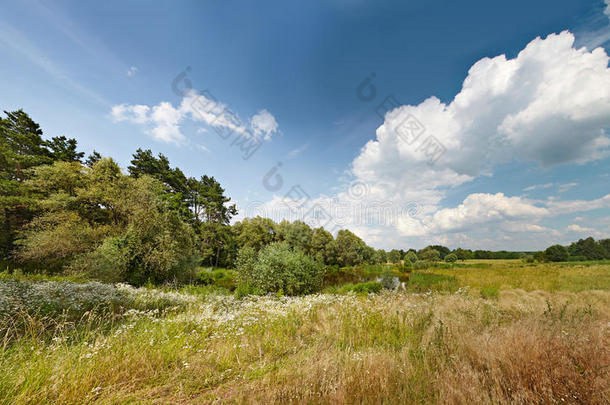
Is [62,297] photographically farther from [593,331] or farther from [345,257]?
[345,257]

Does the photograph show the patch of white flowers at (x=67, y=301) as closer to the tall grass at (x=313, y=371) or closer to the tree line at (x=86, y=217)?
the tall grass at (x=313, y=371)

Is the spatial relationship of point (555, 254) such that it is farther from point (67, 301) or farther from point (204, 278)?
point (67, 301)

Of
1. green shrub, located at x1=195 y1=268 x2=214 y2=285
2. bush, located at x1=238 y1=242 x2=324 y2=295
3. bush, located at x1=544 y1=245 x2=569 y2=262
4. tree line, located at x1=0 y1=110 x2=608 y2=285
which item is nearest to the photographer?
bush, located at x1=238 y1=242 x2=324 y2=295

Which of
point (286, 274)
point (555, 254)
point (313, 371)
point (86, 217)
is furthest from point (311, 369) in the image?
point (555, 254)

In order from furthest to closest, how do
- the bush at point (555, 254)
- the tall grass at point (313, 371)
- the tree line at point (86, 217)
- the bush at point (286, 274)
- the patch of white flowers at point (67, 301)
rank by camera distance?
the bush at point (555, 254)
the tree line at point (86, 217)
the bush at point (286, 274)
the patch of white flowers at point (67, 301)
the tall grass at point (313, 371)

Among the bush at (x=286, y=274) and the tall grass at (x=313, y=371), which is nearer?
the tall grass at (x=313, y=371)

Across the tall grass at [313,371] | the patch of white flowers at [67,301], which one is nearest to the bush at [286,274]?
the patch of white flowers at [67,301]

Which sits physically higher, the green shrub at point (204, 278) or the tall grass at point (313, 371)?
the tall grass at point (313, 371)

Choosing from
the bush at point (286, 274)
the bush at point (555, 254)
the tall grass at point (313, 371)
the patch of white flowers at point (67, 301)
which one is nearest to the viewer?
the tall grass at point (313, 371)

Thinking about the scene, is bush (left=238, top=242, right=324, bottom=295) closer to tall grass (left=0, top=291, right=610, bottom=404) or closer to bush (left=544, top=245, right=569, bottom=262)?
tall grass (left=0, top=291, right=610, bottom=404)

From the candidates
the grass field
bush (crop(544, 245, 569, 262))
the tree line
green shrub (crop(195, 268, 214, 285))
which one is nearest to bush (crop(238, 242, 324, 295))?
the tree line

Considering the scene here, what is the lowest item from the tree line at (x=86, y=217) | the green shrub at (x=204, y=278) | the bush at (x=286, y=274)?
the green shrub at (x=204, y=278)

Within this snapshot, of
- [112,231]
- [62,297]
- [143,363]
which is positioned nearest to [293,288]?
[62,297]

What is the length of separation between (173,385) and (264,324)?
9.60 ft
